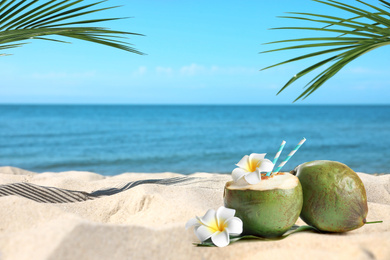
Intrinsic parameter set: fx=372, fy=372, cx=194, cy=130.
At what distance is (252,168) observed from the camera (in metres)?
1.09

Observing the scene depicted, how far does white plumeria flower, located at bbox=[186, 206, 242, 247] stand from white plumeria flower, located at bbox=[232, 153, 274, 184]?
0.33 ft

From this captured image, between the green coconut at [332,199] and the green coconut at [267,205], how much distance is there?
0.06m

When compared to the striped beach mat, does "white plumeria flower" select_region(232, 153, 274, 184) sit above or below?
above

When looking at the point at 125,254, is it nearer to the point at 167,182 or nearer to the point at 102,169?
the point at 167,182

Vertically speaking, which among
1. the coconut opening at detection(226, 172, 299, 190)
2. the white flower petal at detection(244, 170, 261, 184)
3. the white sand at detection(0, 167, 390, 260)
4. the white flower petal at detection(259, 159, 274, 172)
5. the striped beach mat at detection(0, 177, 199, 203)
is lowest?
the striped beach mat at detection(0, 177, 199, 203)

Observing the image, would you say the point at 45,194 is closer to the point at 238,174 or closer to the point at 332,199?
the point at 238,174

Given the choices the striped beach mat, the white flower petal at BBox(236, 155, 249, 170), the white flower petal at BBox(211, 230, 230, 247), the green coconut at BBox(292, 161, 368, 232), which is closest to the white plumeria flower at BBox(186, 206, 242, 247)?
the white flower petal at BBox(211, 230, 230, 247)

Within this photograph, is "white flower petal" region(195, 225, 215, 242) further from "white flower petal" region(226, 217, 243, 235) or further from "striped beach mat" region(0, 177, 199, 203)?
"striped beach mat" region(0, 177, 199, 203)

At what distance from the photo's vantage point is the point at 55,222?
3.74 ft

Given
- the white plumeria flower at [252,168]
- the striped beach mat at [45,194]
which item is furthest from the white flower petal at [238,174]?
the striped beach mat at [45,194]

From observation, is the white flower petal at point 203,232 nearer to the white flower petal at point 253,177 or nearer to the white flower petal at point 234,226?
the white flower petal at point 234,226

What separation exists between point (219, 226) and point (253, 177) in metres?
0.17

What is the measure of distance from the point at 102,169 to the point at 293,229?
4733mm

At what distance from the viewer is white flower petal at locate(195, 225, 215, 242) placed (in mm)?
1002
